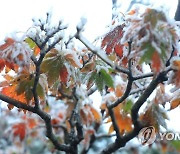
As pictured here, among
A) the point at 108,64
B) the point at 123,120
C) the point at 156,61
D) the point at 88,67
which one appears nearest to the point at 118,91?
the point at 123,120

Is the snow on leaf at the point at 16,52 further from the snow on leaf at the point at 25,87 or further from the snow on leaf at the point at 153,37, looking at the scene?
the snow on leaf at the point at 153,37

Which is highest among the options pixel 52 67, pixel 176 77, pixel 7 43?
pixel 7 43

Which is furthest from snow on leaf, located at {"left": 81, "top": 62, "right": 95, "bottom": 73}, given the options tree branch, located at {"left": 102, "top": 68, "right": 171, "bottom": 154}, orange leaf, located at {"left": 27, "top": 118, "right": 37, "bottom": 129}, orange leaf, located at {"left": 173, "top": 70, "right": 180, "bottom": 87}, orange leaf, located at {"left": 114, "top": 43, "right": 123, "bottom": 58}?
orange leaf, located at {"left": 27, "top": 118, "right": 37, "bottom": 129}

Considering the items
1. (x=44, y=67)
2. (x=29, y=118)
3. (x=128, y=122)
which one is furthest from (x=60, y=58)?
(x=29, y=118)

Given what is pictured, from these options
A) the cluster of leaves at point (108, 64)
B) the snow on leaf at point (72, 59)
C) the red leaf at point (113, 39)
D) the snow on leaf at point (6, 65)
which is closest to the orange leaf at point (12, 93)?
the cluster of leaves at point (108, 64)

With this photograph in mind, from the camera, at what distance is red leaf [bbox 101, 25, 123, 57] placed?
112cm

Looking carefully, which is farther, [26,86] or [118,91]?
[118,91]

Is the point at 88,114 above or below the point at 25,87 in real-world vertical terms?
below

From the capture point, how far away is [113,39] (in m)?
1.13

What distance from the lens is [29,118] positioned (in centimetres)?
238

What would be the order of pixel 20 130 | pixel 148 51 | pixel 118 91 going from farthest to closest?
1. pixel 20 130
2. pixel 118 91
3. pixel 148 51

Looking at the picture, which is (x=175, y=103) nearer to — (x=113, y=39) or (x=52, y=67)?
(x=113, y=39)

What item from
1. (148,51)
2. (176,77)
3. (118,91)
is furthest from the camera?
(118,91)

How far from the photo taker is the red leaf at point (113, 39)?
1125 mm
